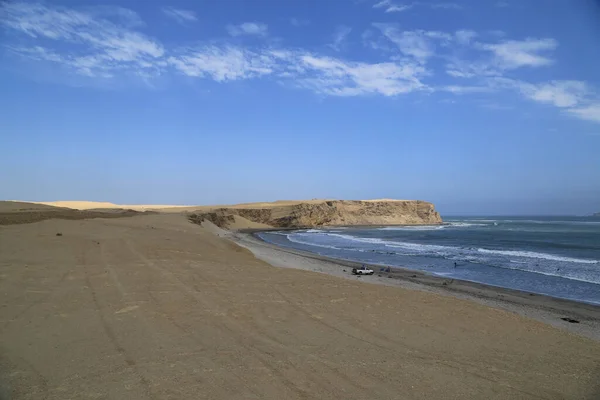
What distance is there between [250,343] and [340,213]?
296 ft

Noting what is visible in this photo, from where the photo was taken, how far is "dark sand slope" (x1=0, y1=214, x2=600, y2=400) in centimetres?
514

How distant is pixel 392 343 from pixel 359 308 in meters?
2.60

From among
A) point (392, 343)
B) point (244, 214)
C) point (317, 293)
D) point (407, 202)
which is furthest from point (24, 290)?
point (407, 202)

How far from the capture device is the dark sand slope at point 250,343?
16.9 ft

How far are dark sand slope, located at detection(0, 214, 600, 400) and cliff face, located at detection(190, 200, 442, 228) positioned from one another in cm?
7220

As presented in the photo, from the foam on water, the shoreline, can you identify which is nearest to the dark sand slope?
the shoreline

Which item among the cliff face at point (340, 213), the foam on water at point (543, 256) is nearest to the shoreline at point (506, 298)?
the foam on water at point (543, 256)

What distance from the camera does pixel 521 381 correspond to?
5984 millimetres

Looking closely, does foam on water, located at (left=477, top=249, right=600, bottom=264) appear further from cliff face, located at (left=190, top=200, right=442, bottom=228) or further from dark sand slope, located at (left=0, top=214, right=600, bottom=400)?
cliff face, located at (left=190, top=200, right=442, bottom=228)

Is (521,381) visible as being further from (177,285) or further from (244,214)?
(244,214)

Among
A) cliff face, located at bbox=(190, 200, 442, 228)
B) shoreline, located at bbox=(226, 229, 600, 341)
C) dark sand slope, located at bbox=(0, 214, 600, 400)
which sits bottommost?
shoreline, located at bbox=(226, 229, 600, 341)

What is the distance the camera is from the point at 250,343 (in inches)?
264

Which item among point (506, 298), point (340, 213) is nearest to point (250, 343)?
point (506, 298)

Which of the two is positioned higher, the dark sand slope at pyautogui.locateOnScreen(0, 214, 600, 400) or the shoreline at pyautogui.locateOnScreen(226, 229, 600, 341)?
the dark sand slope at pyautogui.locateOnScreen(0, 214, 600, 400)
